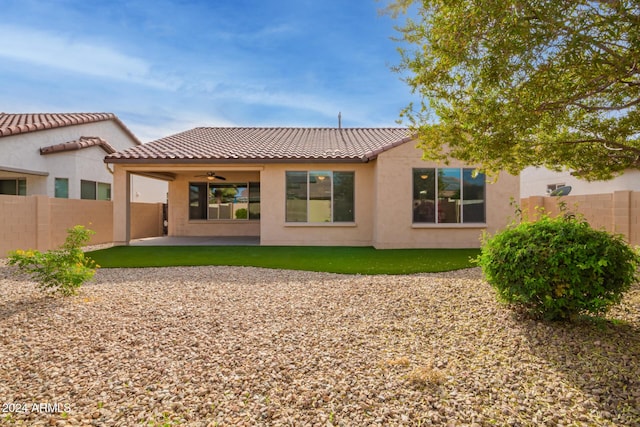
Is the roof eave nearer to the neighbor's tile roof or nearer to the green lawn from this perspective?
the neighbor's tile roof

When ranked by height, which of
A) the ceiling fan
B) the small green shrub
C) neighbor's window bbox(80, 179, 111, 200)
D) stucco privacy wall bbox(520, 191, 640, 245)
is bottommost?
the small green shrub

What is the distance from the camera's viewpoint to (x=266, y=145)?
15.4 meters

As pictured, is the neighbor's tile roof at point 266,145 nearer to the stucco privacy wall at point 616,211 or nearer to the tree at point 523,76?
the stucco privacy wall at point 616,211

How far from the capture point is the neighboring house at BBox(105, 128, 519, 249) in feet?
40.3

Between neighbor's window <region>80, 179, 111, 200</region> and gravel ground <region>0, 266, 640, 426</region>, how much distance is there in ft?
43.7

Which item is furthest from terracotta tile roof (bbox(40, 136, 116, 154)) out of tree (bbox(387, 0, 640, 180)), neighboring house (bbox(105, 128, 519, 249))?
tree (bbox(387, 0, 640, 180))

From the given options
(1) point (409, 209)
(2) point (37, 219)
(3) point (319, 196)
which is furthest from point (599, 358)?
(2) point (37, 219)

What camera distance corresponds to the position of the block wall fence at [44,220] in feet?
35.6

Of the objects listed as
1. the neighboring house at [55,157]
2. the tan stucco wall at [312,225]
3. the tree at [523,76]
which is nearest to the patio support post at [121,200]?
the neighboring house at [55,157]

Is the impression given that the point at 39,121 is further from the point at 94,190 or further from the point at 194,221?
the point at 194,221

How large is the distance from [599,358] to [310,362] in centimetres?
278

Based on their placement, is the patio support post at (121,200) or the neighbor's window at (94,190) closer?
the patio support post at (121,200)

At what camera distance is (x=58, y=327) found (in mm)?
4391

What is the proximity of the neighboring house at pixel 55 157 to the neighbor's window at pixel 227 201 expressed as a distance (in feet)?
13.8
